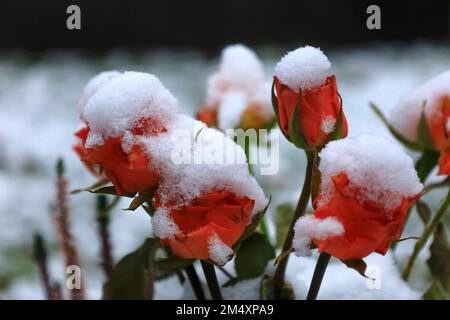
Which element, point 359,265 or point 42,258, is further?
point 42,258

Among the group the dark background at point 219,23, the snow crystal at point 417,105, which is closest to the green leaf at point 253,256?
the snow crystal at point 417,105

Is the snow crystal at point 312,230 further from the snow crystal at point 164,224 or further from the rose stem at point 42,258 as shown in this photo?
the rose stem at point 42,258

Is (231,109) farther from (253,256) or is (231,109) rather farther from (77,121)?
(77,121)

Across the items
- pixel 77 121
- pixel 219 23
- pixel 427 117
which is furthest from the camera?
pixel 219 23

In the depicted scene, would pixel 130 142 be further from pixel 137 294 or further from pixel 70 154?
pixel 70 154

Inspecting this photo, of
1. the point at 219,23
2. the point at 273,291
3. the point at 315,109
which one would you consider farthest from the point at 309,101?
the point at 219,23

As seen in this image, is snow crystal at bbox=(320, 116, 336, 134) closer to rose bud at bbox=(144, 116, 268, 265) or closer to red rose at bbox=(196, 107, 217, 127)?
rose bud at bbox=(144, 116, 268, 265)

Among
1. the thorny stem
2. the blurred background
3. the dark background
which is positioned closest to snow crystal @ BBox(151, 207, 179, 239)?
the thorny stem
